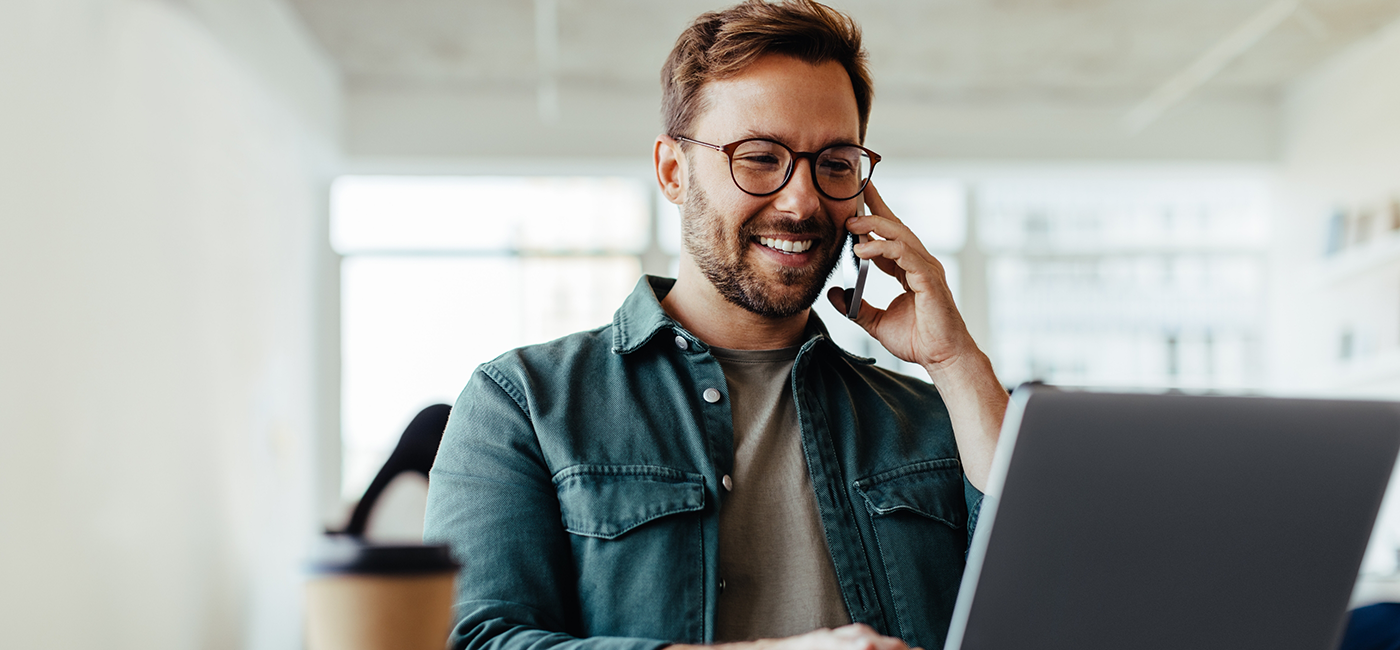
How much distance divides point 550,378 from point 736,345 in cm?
28

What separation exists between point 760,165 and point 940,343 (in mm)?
319

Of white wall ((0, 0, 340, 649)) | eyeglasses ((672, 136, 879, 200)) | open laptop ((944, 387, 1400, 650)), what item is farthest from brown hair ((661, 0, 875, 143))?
white wall ((0, 0, 340, 649))

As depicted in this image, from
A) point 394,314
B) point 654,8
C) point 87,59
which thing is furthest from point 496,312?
point 87,59

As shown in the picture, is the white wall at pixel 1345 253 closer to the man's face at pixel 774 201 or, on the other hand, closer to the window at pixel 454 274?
the window at pixel 454 274

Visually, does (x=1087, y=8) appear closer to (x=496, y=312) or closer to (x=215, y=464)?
(x=496, y=312)

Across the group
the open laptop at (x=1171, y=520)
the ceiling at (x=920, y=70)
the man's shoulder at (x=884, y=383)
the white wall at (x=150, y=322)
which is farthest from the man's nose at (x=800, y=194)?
the ceiling at (x=920, y=70)

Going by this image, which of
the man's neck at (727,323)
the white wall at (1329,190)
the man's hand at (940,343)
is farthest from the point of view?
the white wall at (1329,190)

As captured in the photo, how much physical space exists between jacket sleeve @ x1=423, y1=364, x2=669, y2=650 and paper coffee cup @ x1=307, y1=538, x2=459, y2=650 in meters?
0.45

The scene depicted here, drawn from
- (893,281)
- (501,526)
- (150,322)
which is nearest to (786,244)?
(501,526)

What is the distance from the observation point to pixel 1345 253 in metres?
5.14

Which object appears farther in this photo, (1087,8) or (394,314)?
(394,314)

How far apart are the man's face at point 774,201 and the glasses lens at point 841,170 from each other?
11 mm

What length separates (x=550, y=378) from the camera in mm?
1316

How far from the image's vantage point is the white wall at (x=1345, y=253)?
186 inches
